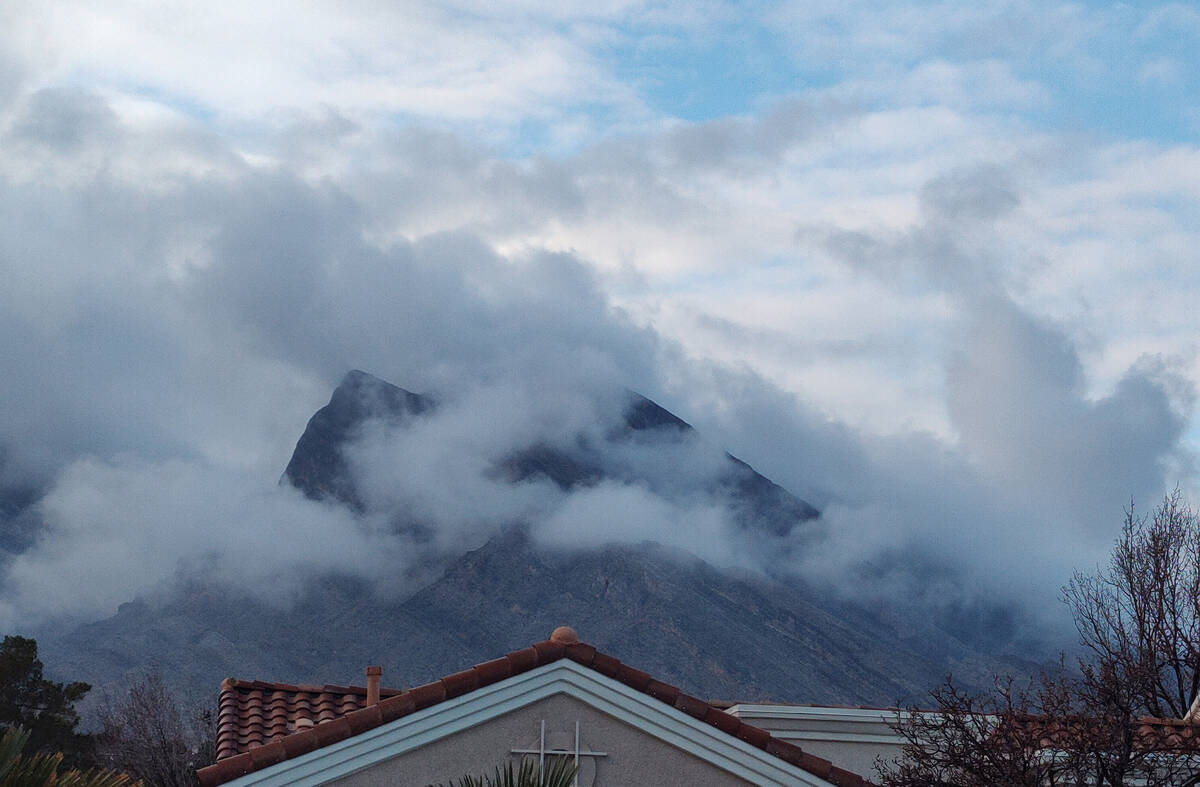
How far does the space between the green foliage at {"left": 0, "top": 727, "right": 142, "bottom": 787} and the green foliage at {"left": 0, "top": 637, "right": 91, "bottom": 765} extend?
5804cm

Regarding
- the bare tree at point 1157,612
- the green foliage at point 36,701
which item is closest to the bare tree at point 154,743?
the green foliage at point 36,701

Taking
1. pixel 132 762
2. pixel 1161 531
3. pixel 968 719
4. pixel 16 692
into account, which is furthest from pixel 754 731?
pixel 16 692

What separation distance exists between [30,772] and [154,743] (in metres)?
60.3

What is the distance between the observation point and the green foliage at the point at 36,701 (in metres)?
65.4

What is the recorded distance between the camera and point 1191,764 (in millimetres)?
16562


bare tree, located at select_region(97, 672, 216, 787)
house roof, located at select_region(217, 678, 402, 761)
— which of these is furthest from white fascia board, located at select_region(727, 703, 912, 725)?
bare tree, located at select_region(97, 672, 216, 787)

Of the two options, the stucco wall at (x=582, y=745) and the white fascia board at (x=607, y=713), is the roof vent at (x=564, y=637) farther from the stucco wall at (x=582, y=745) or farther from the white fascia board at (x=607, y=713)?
the stucco wall at (x=582, y=745)

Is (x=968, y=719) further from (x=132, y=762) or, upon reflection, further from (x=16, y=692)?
(x=16, y=692)

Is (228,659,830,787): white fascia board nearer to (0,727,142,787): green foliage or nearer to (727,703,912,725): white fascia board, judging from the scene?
(0,727,142,787): green foliage

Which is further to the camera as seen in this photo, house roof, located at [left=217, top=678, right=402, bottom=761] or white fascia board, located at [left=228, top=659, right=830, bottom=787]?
house roof, located at [left=217, top=678, right=402, bottom=761]

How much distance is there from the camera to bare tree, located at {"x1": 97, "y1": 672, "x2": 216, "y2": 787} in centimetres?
6094

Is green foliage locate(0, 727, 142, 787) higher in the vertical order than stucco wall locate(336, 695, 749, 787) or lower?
lower

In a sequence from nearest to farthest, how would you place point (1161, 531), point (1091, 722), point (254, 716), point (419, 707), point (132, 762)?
point (419, 707), point (1091, 722), point (254, 716), point (1161, 531), point (132, 762)

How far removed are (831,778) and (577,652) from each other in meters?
2.64
